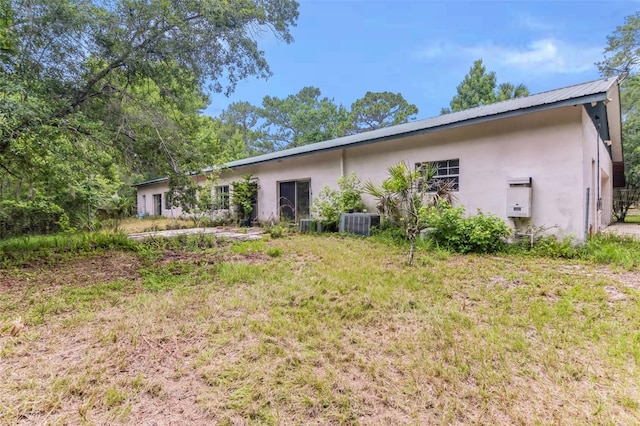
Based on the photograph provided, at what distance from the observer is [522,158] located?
5.92 m

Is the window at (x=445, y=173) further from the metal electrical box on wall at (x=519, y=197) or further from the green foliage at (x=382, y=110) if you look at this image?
the green foliage at (x=382, y=110)

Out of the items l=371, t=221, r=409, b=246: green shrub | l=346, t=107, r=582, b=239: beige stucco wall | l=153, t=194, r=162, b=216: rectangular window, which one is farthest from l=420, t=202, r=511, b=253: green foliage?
l=153, t=194, r=162, b=216: rectangular window

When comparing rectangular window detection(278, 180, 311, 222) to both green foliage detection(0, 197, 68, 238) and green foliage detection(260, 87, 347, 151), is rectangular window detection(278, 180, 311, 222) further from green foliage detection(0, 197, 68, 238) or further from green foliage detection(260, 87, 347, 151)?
green foliage detection(260, 87, 347, 151)

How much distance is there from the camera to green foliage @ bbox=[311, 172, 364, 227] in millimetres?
8602

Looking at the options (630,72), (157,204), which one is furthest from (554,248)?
(157,204)

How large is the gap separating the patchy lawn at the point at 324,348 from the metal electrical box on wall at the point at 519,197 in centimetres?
171

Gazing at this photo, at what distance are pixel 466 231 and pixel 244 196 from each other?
354 inches

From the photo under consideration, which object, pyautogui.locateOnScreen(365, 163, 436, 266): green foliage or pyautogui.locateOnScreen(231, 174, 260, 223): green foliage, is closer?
pyautogui.locateOnScreen(365, 163, 436, 266): green foliage

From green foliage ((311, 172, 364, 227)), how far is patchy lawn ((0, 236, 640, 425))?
4.39 m

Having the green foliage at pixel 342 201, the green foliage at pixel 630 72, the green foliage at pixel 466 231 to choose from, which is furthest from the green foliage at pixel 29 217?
the green foliage at pixel 630 72

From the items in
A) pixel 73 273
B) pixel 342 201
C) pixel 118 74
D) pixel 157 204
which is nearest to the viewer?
pixel 73 273

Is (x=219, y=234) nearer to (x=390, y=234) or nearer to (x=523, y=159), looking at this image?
(x=390, y=234)

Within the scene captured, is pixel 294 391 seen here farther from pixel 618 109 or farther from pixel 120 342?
pixel 618 109

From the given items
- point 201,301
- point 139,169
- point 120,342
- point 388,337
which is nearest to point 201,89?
point 139,169
